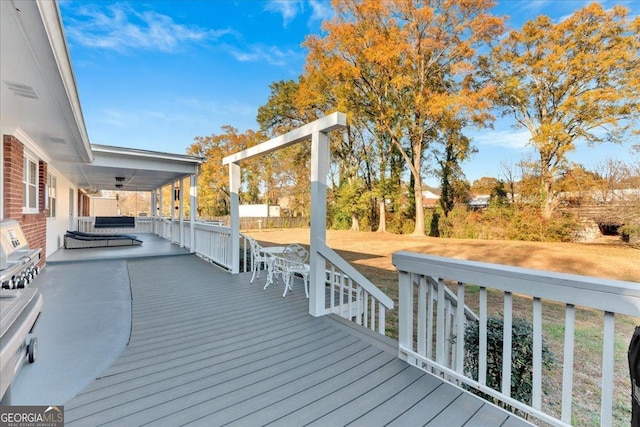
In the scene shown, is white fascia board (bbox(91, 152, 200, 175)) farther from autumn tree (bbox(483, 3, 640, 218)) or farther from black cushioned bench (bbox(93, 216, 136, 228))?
autumn tree (bbox(483, 3, 640, 218))

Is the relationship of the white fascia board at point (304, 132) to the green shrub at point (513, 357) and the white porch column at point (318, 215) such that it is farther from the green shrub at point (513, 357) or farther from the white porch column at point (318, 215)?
the green shrub at point (513, 357)

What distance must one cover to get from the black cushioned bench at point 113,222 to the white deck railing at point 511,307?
15.6 m

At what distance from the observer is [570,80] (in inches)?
547

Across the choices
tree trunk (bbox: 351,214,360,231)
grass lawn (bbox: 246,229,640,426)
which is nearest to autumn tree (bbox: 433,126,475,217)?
grass lawn (bbox: 246,229,640,426)

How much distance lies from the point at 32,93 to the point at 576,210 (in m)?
18.2

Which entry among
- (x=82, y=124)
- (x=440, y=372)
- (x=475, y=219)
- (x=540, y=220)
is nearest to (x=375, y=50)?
(x=475, y=219)

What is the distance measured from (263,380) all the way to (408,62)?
54.2 ft

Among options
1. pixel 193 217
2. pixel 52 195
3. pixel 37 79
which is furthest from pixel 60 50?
pixel 52 195

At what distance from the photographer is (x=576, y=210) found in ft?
44.7

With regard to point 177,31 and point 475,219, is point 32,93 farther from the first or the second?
point 475,219

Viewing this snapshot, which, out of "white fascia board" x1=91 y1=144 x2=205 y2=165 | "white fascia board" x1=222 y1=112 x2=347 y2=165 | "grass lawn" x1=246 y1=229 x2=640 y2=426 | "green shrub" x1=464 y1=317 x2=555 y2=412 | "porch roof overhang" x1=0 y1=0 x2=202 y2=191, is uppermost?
"white fascia board" x1=91 y1=144 x2=205 y2=165

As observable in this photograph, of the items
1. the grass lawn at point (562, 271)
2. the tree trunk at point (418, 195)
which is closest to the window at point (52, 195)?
the grass lawn at point (562, 271)

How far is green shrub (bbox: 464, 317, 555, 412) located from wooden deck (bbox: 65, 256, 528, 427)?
0.31 metres

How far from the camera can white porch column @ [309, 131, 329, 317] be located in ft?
12.5
